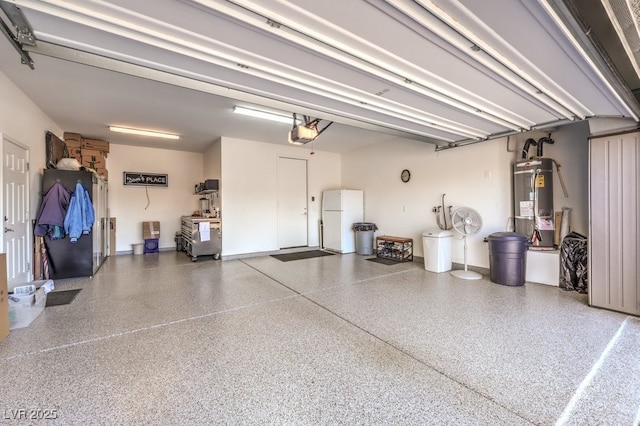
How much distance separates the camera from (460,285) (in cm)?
405

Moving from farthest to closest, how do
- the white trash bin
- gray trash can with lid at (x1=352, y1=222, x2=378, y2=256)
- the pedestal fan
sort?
gray trash can with lid at (x1=352, y1=222, x2=378, y2=256), the white trash bin, the pedestal fan

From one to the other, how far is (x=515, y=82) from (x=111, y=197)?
845 centimetres

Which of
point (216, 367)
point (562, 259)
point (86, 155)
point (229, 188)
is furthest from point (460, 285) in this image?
point (86, 155)

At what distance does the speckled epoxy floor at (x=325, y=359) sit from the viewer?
1.58 metres

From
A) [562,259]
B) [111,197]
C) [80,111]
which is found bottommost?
[562,259]

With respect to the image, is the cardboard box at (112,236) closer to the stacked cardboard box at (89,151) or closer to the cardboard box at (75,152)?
the stacked cardboard box at (89,151)

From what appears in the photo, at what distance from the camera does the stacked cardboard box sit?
5773 mm

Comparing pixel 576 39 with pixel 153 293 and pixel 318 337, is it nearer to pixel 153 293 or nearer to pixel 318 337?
pixel 318 337

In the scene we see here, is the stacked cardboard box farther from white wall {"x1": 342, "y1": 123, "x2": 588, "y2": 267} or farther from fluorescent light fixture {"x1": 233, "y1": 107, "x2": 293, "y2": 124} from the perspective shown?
white wall {"x1": 342, "y1": 123, "x2": 588, "y2": 267}

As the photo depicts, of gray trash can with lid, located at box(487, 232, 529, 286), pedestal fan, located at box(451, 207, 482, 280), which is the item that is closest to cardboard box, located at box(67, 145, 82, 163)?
pedestal fan, located at box(451, 207, 482, 280)

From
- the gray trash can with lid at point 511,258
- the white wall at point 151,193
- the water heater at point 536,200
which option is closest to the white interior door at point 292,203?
the white wall at point 151,193

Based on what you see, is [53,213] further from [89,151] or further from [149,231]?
[149,231]

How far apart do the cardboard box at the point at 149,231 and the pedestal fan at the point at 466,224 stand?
7159mm

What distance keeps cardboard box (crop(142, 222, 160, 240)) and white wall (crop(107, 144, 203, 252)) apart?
197 mm
